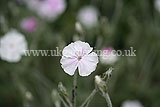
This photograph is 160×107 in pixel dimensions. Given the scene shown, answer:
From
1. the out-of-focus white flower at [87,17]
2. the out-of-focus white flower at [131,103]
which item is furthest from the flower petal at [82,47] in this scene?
the out-of-focus white flower at [87,17]

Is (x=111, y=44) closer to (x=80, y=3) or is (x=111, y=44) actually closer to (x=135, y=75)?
(x=135, y=75)

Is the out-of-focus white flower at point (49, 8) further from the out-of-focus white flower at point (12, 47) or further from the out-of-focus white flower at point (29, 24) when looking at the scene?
the out-of-focus white flower at point (12, 47)

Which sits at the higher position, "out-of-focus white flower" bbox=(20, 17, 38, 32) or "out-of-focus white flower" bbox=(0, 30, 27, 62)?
"out-of-focus white flower" bbox=(20, 17, 38, 32)

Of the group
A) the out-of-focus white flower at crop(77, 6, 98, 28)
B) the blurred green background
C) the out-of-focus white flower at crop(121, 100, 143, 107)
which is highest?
the out-of-focus white flower at crop(77, 6, 98, 28)

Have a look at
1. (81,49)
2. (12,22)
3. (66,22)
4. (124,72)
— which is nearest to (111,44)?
(124,72)

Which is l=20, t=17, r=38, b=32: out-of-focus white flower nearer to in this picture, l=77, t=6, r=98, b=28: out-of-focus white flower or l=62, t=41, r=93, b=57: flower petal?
l=77, t=6, r=98, b=28: out-of-focus white flower

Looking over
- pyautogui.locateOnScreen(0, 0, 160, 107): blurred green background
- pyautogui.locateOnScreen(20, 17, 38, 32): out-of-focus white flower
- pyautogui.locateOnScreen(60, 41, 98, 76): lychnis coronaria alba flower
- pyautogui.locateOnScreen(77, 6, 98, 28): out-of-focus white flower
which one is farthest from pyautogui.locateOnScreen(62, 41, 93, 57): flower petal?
pyautogui.locateOnScreen(77, 6, 98, 28): out-of-focus white flower
